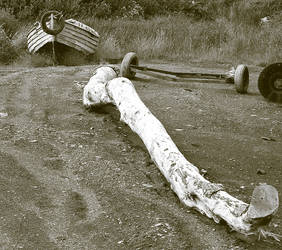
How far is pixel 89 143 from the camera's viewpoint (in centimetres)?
643

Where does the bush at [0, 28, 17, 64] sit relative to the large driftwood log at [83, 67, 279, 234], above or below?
above

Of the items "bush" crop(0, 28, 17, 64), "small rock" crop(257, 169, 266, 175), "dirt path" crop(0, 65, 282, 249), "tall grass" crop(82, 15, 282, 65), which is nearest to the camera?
"dirt path" crop(0, 65, 282, 249)

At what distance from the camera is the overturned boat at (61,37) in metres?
13.3

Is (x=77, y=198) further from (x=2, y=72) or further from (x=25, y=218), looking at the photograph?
(x=2, y=72)

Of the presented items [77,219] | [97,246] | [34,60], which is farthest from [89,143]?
[34,60]

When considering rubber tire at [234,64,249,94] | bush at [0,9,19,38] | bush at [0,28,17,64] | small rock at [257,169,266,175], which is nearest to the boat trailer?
rubber tire at [234,64,249,94]

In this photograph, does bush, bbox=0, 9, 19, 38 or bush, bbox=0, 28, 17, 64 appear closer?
bush, bbox=0, 28, 17, 64

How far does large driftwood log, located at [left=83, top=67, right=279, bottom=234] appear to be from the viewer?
3.88m

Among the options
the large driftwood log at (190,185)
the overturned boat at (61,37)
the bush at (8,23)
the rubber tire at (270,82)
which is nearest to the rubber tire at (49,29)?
the overturned boat at (61,37)

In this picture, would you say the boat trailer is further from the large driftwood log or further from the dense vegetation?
the dense vegetation

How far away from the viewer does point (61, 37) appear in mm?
13398

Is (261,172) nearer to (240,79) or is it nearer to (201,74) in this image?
(240,79)

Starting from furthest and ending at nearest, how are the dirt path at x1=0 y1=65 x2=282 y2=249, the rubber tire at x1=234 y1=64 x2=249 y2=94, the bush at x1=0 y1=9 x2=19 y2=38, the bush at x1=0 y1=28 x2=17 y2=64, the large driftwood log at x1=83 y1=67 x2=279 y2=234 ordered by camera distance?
the bush at x1=0 y1=9 x2=19 y2=38, the bush at x1=0 y1=28 x2=17 y2=64, the rubber tire at x1=234 y1=64 x2=249 y2=94, the dirt path at x1=0 y1=65 x2=282 y2=249, the large driftwood log at x1=83 y1=67 x2=279 y2=234

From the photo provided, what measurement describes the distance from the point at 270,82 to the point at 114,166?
176 inches
